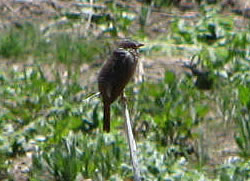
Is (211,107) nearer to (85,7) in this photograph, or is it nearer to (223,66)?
(223,66)

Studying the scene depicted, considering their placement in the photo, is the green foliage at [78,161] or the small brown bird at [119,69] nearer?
the small brown bird at [119,69]

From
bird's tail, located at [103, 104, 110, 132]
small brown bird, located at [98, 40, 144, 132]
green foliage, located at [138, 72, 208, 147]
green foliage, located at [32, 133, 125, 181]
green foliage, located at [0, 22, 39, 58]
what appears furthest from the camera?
green foliage, located at [0, 22, 39, 58]

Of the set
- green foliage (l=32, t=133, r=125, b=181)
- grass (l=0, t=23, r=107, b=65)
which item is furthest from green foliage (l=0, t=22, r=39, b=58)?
green foliage (l=32, t=133, r=125, b=181)

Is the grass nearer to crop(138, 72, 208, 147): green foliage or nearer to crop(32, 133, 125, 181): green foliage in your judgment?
crop(138, 72, 208, 147): green foliage

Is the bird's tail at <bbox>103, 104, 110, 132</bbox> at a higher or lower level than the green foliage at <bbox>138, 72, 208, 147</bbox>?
higher

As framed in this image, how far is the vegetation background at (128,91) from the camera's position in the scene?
16.7ft

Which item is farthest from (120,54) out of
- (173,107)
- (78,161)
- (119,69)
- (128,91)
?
(128,91)

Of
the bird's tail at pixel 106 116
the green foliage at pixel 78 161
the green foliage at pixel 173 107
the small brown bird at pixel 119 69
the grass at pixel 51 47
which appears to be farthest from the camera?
the grass at pixel 51 47

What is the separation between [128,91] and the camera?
19.8 feet

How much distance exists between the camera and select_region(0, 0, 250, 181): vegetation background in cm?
508

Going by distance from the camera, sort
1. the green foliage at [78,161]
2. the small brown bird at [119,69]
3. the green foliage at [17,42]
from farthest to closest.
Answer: the green foliage at [17,42], the green foliage at [78,161], the small brown bird at [119,69]

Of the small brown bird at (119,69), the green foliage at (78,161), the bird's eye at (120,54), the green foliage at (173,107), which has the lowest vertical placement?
the green foliage at (78,161)

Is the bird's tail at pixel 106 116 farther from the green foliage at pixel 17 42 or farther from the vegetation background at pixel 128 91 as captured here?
the green foliage at pixel 17 42

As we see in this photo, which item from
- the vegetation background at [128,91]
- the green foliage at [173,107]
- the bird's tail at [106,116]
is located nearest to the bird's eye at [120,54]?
the bird's tail at [106,116]
